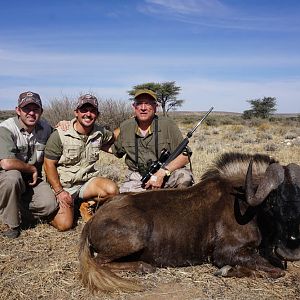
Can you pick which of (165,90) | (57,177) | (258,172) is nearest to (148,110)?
(57,177)

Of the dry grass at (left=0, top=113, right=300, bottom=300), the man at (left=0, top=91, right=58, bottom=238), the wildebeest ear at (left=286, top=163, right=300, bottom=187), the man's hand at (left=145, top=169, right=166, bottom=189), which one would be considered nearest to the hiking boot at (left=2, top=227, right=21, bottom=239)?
the man at (left=0, top=91, right=58, bottom=238)

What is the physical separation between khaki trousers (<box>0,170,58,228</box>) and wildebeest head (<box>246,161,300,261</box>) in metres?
2.99

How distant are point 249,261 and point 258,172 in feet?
3.40

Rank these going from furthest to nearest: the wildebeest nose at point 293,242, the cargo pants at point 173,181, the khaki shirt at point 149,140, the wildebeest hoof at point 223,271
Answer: the khaki shirt at point 149,140
the cargo pants at point 173,181
the wildebeest hoof at point 223,271
the wildebeest nose at point 293,242

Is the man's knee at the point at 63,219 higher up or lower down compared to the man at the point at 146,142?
lower down

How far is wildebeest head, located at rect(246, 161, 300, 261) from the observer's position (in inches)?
158

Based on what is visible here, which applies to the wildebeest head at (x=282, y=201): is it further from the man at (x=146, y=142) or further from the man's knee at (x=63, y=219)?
the man's knee at (x=63, y=219)

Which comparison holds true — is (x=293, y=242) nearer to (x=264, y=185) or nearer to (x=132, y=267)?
(x=264, y=185)

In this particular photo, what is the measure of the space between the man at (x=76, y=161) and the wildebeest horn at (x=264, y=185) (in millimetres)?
2448

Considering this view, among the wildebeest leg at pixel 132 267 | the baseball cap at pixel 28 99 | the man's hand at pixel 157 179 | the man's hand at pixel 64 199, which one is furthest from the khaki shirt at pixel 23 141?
the wildebeest leg at pixel 132 267

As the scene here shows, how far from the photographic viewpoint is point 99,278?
4078mm

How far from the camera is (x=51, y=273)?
439 cm

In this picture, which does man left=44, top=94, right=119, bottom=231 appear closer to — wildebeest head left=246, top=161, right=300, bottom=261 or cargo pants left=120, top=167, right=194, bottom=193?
cargo pants left=120, top=167, right=194, bottom=193

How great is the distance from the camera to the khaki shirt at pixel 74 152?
19.3ft
